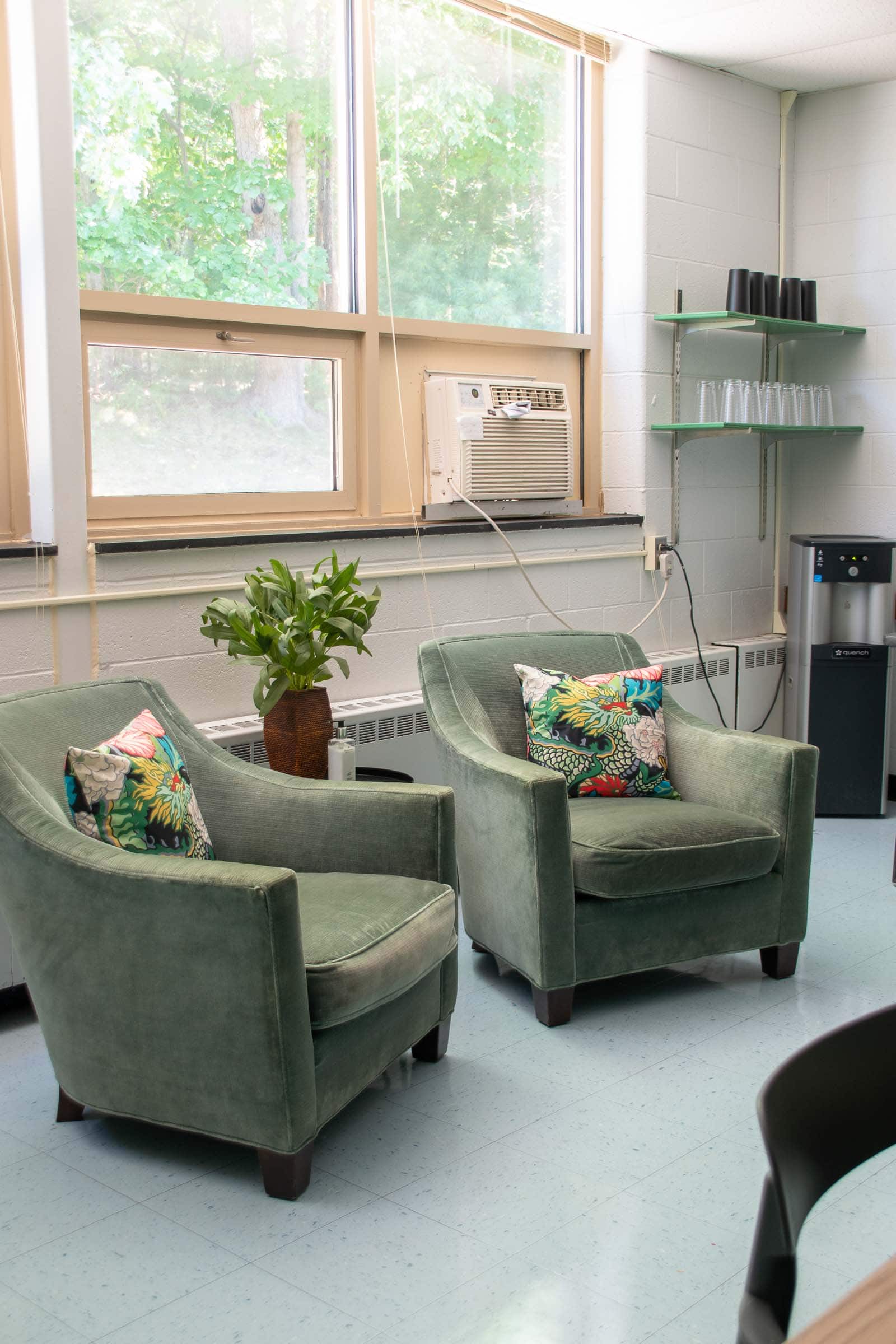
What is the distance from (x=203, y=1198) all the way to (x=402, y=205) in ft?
9.55

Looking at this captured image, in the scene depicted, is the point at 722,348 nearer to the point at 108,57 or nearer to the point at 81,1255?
the point at 108,57

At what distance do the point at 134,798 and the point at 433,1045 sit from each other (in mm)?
808

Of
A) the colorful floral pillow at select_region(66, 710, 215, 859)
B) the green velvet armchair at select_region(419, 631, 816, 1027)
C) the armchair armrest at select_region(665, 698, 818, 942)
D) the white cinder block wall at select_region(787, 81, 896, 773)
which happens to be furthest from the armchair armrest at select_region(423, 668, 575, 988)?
the white cinder block wall at select_region(787, 81, 896, 773)

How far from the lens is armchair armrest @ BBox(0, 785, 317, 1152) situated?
2.09 m

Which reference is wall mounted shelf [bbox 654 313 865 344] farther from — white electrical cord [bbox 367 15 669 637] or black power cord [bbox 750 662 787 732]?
black power cord [bbox 750 662 787 732]

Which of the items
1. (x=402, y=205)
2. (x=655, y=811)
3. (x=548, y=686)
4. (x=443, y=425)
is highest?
(x=402, y=205)

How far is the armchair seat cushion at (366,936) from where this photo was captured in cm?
217

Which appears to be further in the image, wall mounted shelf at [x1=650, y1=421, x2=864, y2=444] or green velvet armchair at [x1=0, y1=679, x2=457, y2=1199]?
wall mounted shelf at [x1=650, y1=421, x2=864, y2=444]

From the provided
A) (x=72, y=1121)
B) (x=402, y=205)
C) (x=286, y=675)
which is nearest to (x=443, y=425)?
(x=402, y=205)

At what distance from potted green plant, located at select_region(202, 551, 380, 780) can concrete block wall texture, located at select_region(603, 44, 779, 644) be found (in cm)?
172

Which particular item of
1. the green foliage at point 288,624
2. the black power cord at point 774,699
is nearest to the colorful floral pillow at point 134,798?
the green foliage at point 288,624

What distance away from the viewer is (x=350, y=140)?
150 inches

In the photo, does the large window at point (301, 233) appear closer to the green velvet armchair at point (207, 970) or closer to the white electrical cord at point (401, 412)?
the white electrical cord at point (401, 412)

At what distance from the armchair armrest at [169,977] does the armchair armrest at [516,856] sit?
80 cm
